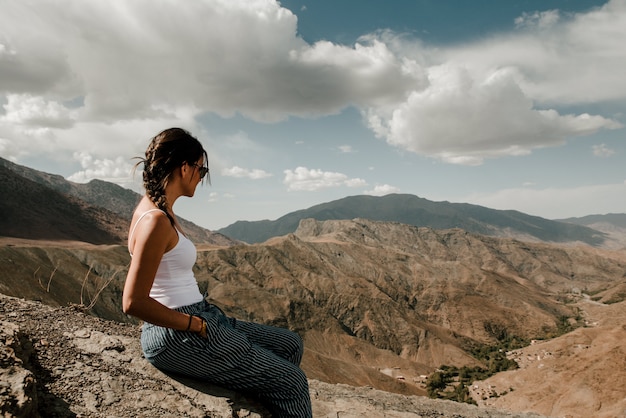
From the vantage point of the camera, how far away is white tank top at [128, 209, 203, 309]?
2.77m

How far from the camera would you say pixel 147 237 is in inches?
98.3

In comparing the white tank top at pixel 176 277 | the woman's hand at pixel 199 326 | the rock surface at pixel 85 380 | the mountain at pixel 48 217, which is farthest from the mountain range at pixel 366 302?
the woman's hand at pixel 199 326

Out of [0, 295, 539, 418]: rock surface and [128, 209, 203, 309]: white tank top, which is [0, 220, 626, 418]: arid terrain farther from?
[128, 209, 203, 309]: white tank top

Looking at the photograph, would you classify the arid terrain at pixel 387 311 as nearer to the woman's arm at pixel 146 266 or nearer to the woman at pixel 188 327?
the woman at pixel 188 327

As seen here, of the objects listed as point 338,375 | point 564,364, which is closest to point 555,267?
point 564,364

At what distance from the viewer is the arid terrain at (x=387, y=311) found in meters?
32.1

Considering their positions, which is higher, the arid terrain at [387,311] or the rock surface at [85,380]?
the rock surface at [85,380]

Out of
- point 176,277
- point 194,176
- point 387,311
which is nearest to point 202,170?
point 194,176

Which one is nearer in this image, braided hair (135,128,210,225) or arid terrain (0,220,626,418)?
braided hair (135,128,210,225)

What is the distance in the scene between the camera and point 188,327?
109 inches

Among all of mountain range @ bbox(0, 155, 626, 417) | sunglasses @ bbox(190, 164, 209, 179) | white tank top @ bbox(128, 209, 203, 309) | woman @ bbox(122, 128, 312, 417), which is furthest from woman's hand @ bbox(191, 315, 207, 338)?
mountain range @ bbox(0, 155, 626, 417)

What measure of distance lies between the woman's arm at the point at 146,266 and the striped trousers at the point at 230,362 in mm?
392

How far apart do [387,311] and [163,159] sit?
267ft

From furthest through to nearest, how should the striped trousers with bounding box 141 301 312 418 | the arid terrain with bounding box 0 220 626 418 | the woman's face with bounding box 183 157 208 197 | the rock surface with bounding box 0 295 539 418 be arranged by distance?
the arid terrain with bounding box 0 220 626 418
the woman's face with bounding box 183 157 208 197
the striped trousers with bounding box 141 301 312 418
the rock surface with bounding box 0 295 539 418
